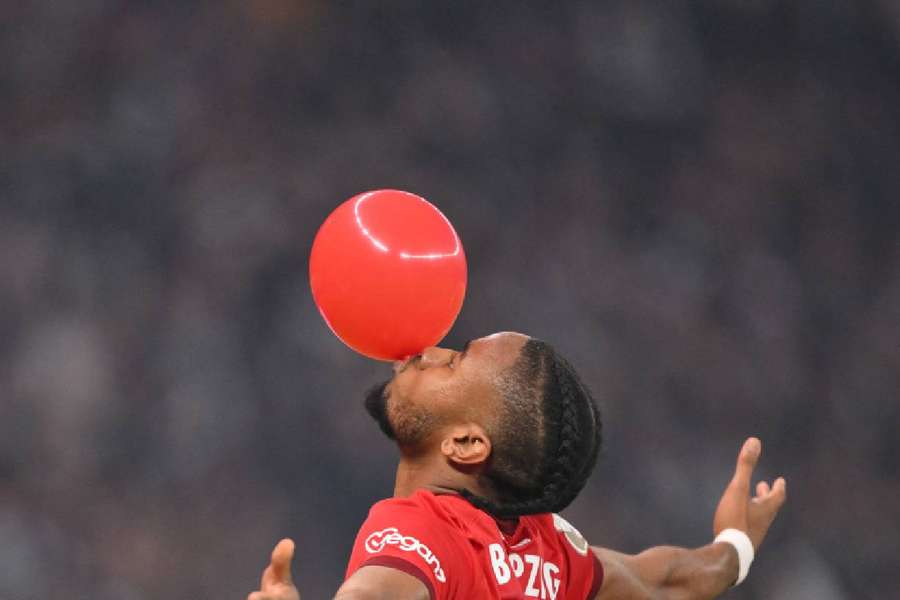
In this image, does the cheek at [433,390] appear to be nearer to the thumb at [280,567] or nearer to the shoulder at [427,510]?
the shoulder at [427,510]

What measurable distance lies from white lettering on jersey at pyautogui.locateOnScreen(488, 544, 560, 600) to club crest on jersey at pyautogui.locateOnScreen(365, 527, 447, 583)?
0.20 metres

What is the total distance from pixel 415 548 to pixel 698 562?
112cm

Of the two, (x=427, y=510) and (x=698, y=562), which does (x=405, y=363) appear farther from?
(x=698, y=562)

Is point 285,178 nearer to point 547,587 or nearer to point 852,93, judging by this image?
point 852,93

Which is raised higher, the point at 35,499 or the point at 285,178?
the point at 285,178

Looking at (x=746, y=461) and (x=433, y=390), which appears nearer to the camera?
(x=433, y=390)

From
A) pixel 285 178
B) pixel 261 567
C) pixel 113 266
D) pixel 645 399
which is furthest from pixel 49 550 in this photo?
pixel 645 399

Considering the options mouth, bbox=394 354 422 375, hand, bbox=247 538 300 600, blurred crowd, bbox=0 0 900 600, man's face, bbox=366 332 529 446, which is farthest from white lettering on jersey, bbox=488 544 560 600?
blurred crowd, bbox=0 0 900 600

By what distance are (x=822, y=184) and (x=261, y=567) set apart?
289 centimetres

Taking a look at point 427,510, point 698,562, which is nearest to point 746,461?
point 698,562

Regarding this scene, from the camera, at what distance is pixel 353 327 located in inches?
115

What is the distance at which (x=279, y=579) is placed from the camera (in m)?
2.16

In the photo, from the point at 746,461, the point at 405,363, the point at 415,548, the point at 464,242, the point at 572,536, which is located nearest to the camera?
the point at 415,548

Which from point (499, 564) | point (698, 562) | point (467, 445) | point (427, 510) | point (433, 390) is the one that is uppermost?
point (433, 390)
